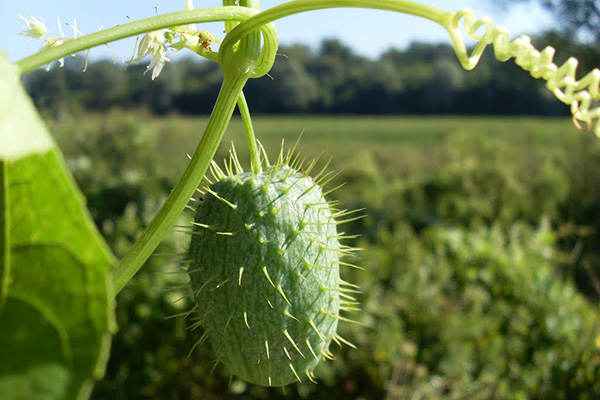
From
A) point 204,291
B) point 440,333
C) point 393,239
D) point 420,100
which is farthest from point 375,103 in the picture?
point 204,291

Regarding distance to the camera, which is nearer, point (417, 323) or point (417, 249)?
point (417, 323)

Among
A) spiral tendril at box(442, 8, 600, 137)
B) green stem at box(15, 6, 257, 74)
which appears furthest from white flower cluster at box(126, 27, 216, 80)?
spiral tendril at box(442, 8, 600, 137)

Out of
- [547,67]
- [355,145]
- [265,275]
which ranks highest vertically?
[547,67]

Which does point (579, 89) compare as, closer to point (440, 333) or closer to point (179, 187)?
point (179, 187)

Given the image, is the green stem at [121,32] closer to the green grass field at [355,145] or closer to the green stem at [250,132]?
the green stem at [250,132]

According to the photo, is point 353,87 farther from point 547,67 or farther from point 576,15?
point 547,67

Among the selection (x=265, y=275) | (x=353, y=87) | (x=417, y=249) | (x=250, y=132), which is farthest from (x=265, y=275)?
(x=353, y=87)

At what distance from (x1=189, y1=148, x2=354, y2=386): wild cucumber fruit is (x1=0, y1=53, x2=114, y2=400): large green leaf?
1.03 feet

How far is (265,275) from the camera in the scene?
0.63 meters

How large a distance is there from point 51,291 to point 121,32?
18cm

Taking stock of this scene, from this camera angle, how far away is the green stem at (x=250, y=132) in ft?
1.89

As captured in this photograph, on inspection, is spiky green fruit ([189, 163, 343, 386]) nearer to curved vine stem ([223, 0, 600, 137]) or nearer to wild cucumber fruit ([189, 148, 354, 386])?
wild cucumber fruit ([189, 148, 354, 386])

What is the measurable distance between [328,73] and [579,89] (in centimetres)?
1824

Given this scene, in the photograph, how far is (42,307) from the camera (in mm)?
313
